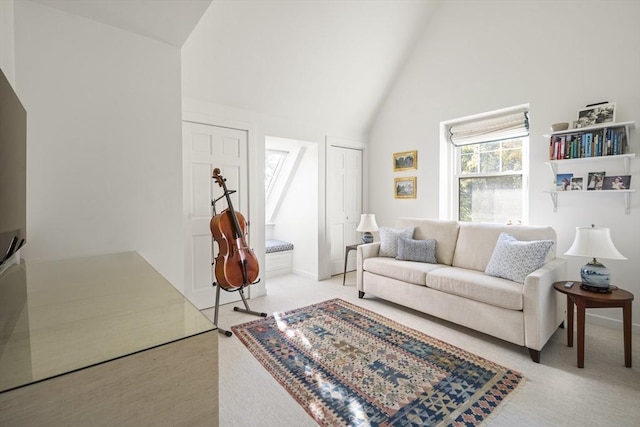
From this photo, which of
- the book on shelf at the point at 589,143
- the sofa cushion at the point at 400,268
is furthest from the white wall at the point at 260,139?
the book on shelf at the point at 589,143

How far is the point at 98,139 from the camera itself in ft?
6.53

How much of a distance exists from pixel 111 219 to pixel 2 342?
1.57 metres

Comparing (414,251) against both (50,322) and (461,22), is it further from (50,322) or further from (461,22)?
(50,322)

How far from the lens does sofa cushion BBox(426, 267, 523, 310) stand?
7.74 feet

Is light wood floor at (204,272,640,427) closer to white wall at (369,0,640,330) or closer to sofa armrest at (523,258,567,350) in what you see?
sofa armrest at (523,258,567,350)

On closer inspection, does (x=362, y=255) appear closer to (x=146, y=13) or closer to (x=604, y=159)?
(x=604, y=159)

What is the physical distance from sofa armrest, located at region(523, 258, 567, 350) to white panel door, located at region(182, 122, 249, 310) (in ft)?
9.29

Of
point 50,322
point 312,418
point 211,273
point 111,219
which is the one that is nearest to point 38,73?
point 111,219

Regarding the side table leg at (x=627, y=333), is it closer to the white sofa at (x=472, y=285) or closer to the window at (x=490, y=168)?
the white sofa at (x=472, y=285)

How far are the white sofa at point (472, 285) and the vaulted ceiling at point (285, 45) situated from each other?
6.60ft

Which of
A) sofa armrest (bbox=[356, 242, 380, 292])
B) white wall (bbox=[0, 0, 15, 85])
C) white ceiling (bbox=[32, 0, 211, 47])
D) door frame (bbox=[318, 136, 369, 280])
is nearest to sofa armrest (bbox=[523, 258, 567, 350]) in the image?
sofa armrest (bbox=[356, 242, 380, 292])

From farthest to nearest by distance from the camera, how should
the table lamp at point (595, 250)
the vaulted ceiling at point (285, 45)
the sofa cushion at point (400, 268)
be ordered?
the sofa cushion at point (400, 268)
the table lamp at point (595, 250)
the vaulted ceiling at point (285, 45)

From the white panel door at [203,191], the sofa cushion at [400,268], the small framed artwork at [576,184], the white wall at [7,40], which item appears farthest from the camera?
the white panel door at [203,191]

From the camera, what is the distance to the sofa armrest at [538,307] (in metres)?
2.22
